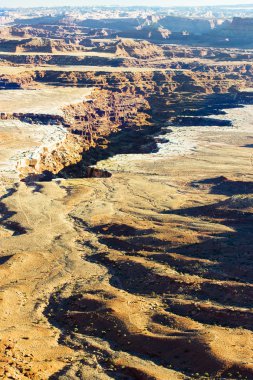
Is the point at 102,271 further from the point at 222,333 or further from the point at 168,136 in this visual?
the point at 168,136

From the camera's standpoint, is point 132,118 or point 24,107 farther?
point 132,118

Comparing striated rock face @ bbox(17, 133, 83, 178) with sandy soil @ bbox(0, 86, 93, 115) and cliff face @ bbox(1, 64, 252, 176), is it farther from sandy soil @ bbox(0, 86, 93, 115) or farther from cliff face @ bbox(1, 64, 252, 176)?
sandy soil @ bbox(0, 86, 93, 115)

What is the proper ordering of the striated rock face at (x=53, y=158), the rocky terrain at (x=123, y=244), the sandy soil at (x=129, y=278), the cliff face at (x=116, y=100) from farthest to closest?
the cliff face at (x=116, y=100) < the striated rock face at (x=53, y=158) < the rocky terrain at (x=123, y=244) < the sandy soil at (x=129, y=278)

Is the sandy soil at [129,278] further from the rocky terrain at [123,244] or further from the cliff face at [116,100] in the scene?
the cliff face at [116,100]

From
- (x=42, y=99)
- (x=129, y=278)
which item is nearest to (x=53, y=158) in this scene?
(x=42, y=99)

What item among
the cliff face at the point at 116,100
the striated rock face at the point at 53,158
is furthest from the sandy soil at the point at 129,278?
the cliff face at the point at 116,100

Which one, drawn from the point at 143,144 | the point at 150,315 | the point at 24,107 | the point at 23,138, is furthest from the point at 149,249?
the point at 24,107
